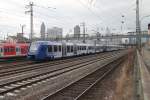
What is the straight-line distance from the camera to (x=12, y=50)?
40.6 metres

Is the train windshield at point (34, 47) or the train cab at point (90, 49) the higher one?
the train windshield at point (34, 47)

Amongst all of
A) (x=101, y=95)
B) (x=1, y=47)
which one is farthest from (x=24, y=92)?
(x=1, y=47)

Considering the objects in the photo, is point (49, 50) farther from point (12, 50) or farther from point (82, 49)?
point (82, 49)

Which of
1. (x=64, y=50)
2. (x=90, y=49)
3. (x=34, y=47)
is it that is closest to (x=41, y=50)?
(x=34, y=47)

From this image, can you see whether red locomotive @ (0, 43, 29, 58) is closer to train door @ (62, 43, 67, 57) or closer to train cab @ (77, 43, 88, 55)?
train door @ (62, 43, 67, 57)

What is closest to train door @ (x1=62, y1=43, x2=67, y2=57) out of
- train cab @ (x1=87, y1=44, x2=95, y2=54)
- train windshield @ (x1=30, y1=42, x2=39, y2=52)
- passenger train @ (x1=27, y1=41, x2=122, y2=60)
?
passenger train @ (x1=27, y1=41, x2=122, y2=60)

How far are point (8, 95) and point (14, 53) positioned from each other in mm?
29978

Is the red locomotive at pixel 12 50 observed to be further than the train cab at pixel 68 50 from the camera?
No

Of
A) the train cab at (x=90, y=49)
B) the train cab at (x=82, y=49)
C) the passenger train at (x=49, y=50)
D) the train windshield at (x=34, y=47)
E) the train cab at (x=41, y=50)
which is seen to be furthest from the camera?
the train cab at (x=90, y=49)

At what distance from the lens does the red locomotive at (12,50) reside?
38.2 m

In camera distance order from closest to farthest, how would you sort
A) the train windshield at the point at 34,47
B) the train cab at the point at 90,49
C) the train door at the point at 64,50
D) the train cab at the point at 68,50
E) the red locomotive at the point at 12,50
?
the train windshield at the point at 34,47 < the red locomotive at the point at 12,50 < the train door at the point at 64,50 < the train cab at the point at 68,50 < the train cab at the point at 90,49

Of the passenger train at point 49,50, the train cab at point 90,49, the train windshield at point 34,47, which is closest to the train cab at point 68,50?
the passenger train at point 49,50

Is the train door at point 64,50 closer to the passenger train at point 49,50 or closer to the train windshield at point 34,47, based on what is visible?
the passenger train at point 49,50

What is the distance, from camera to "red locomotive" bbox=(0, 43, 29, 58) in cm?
3819
